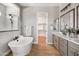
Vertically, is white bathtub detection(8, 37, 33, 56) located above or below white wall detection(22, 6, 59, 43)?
below

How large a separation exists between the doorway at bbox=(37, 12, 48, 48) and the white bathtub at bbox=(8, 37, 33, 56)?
0.15m

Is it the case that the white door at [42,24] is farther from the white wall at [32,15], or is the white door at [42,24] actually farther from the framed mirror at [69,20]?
the framed mirror at [69,20]

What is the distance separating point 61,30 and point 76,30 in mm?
365

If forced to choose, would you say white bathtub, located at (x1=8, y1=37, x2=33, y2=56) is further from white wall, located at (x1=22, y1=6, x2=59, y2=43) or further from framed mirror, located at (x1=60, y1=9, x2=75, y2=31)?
framed mirror, located at (x1=60, y1=9, x2=75, y2=31)

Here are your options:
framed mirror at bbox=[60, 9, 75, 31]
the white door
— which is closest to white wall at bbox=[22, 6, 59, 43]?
the white door

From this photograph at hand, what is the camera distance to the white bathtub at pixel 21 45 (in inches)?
54.6

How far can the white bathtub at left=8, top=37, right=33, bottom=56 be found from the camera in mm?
1388

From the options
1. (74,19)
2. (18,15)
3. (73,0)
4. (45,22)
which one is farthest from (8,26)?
(74,19)

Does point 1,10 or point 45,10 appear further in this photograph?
point 45,10

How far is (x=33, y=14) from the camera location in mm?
1617

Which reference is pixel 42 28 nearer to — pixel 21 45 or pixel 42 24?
pixel 42 24

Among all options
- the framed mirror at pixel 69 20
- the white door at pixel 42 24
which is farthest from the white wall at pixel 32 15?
the framed mirror at pixel 69 20

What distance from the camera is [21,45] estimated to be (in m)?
1.47

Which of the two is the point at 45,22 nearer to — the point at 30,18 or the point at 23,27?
the point at 30,18
